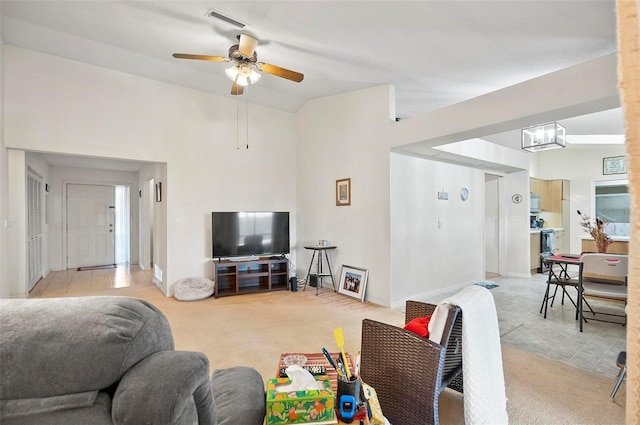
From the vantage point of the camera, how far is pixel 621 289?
3.13 metres

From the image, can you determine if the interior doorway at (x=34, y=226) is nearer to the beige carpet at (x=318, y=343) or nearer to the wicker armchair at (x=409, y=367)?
the beige carpet at (x=318, y=343)

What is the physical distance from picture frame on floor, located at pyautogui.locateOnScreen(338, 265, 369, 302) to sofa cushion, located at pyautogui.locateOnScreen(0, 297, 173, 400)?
3.77 m

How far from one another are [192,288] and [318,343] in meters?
2.37

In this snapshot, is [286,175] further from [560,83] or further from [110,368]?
[110,368]

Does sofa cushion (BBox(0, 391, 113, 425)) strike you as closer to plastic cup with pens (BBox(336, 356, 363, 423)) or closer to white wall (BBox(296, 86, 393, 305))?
plastic cup with pens (BBox(336, 356, 363, 423))

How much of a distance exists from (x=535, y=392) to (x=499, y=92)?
2.47 meters

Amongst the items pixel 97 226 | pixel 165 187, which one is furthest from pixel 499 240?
pixel 97 226

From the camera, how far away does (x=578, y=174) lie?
7.36m

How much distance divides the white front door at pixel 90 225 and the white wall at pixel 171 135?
3.74 meters

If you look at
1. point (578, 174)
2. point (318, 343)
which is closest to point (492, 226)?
point (578, 174)

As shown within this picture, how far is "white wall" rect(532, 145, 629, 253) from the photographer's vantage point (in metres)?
7.12

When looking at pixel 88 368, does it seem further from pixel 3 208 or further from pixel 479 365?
pixel 3 208

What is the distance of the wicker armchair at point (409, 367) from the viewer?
1524mm

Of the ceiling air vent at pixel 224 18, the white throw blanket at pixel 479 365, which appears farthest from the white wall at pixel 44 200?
the white throw blanket at pixel 479 365
